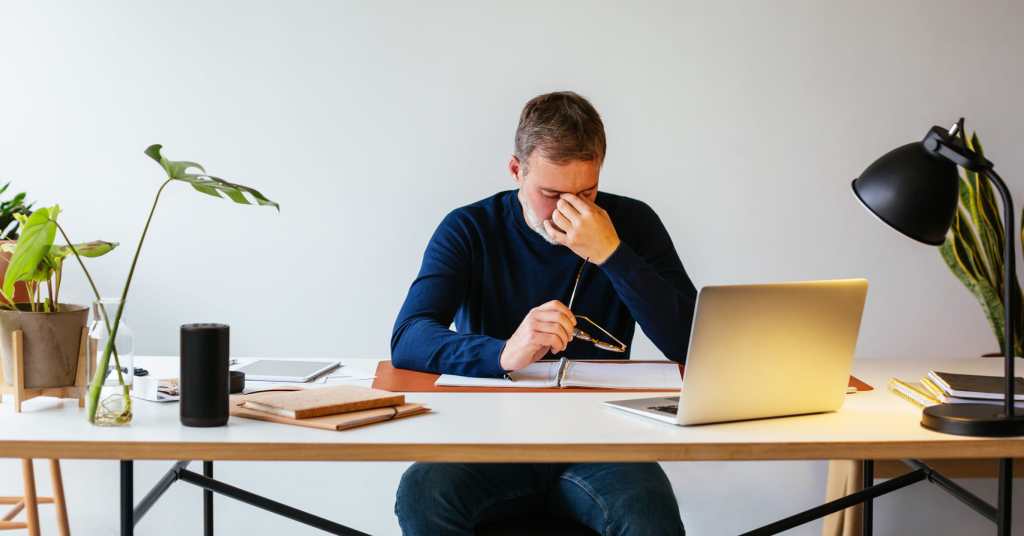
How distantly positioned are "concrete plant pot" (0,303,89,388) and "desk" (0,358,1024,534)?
56mm

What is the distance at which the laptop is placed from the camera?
145 cm

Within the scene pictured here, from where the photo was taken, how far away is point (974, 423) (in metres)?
1.49

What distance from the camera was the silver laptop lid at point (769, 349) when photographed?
4.76 feet

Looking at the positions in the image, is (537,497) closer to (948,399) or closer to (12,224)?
(948,399)

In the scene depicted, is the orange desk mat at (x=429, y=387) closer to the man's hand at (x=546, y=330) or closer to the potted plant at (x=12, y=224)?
the man's hand at (x=546, y=330)

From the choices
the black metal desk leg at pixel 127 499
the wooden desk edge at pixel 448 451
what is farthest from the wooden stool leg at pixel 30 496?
the wooden desk edge at pixel 448 451

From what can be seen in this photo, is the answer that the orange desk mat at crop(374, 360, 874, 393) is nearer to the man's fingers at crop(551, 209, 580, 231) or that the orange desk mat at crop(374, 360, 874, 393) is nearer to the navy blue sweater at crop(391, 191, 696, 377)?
the navy blue sweater at crop(391, 191, 696, 377)

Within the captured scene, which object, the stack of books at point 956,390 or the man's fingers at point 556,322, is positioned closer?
the stack of books at point 956,390

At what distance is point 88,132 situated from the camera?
3.20 m

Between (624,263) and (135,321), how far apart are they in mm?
1907

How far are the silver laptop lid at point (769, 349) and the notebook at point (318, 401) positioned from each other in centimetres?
49

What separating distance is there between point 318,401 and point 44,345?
0.46m

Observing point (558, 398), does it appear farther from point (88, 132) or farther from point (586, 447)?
point (88, 132)

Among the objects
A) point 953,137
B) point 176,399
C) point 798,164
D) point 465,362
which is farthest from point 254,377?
point 798,164
